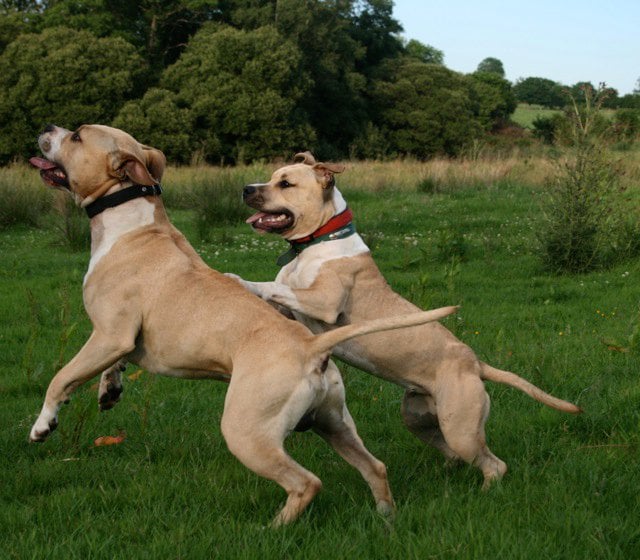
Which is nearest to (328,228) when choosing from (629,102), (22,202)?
(22,202)

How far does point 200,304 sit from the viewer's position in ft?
15.2

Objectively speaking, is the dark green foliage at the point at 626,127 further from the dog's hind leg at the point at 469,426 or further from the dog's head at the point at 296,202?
the dog's hind leg at the point at 469,426

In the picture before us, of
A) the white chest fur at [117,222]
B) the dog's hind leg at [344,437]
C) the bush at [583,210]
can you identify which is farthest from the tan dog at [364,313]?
the bush at [583,210]

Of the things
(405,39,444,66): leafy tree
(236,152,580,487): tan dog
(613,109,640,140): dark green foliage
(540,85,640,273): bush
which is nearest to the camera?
(236,152,580,487): tan dog

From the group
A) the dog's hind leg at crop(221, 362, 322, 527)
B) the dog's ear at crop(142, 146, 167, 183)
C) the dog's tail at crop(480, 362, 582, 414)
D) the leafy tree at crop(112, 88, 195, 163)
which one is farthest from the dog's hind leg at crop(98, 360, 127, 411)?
the leafy tree at crop(112, 88, 195, 163)

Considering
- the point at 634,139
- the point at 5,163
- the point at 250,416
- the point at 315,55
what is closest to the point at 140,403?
the point at 250,416

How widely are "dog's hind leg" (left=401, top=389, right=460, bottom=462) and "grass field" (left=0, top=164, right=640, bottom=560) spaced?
0.12 m

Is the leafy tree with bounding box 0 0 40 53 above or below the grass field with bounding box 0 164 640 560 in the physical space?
above

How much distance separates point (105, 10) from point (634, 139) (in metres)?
36.8

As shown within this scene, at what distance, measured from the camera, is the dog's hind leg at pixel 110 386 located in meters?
5.20

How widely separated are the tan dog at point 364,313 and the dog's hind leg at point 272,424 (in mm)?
1221

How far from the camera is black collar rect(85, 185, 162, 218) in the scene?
202 inches

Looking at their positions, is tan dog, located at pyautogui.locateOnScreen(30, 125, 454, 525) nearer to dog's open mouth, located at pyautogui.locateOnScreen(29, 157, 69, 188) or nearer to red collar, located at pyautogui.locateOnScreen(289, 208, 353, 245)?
dog's open mouth, located at pyautogui.locateOnScreen(29, 157, 69, 188)

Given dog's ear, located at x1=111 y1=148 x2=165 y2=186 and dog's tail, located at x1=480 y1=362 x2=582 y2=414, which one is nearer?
dog's tail, located at x1=480 y1=362 x2=582 y2=414
